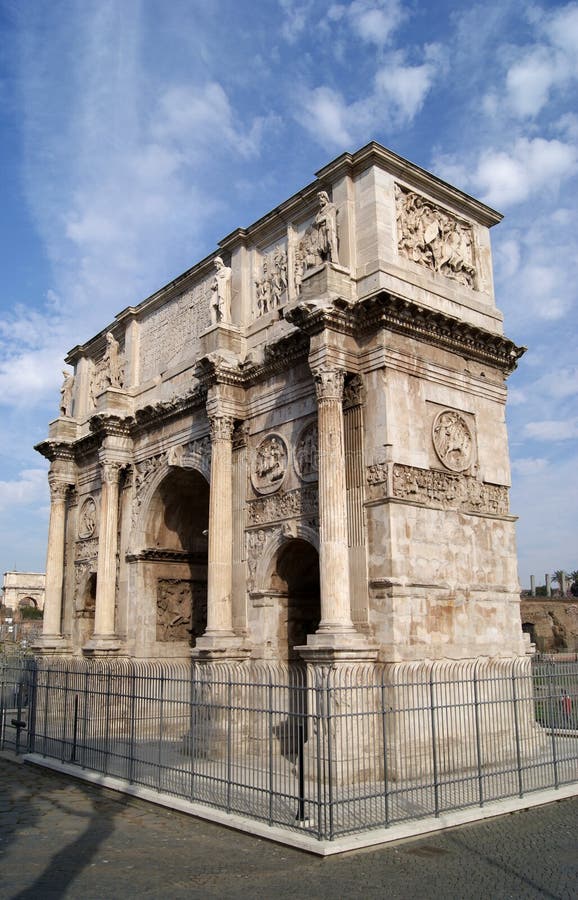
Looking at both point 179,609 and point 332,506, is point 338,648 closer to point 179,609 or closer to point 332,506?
point 332,506

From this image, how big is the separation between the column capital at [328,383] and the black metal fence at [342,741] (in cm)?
451

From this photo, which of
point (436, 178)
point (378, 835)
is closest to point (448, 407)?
point (436, 178)

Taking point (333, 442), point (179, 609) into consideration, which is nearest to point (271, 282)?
point (333, 442)

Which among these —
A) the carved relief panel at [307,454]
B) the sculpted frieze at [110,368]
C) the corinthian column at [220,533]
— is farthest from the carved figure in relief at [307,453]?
the sculpted frieze at [110,368]

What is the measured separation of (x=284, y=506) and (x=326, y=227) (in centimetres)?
535

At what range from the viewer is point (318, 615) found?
53.6 ft

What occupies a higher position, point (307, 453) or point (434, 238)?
point (434, 238)

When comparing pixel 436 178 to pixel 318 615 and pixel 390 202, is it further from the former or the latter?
pixel 318 615

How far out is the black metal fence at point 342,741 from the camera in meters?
9.70

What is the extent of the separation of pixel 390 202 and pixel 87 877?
12056 mm

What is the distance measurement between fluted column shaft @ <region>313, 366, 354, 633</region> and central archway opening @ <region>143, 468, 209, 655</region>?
22.4 ft

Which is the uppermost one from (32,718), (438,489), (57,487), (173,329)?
(173,329)

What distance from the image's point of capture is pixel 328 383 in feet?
44.8

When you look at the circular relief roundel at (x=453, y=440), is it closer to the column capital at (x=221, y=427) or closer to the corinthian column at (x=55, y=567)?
the column capital at (x=221, y=427)
